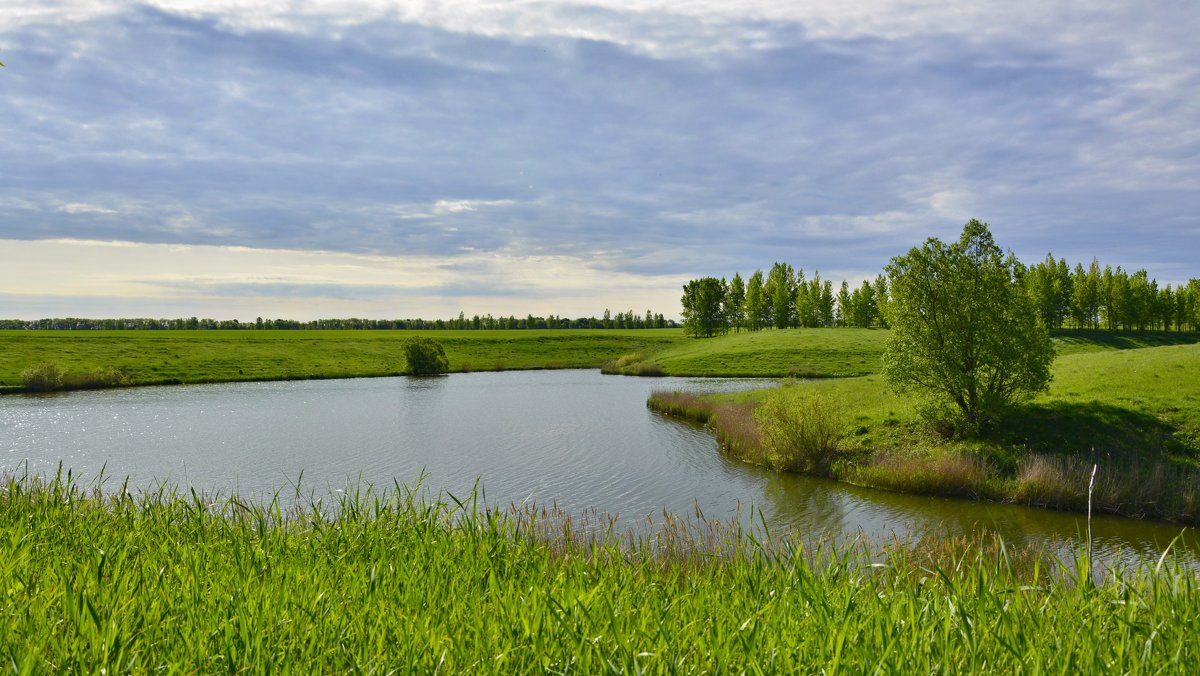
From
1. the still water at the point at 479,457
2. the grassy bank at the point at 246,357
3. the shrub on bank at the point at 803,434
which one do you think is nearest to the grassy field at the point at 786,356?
the grassy bank at the point at 246,357

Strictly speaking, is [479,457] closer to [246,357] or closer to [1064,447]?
[1064,447]

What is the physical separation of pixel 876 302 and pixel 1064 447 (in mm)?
108024

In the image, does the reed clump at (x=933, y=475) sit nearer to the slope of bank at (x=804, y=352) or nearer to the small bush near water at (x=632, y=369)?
the slope of bank at (x=804, y=352)

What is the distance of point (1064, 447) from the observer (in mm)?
24250

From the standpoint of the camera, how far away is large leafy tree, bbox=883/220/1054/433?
25.9 metres

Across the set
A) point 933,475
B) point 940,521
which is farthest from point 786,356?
point 940,521

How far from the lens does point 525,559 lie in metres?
7.01

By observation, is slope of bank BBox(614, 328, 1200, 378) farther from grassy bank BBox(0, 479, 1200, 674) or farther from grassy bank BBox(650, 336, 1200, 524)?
grassy bank BBox(0, 479, 1200, 674)

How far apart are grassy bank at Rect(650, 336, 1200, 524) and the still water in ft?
2.65

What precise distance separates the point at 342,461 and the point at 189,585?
26.1 meters

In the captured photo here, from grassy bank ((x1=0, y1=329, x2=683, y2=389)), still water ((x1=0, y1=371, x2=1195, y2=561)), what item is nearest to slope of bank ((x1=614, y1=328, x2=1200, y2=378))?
grassy bank ((x1=0, y1=329, x2=683, y2=389))

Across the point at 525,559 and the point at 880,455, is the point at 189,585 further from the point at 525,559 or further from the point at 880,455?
the point at 880,455

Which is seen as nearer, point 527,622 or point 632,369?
point 527,622

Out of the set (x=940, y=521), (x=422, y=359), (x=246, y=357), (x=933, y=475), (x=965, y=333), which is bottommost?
(x=940, y=521)
